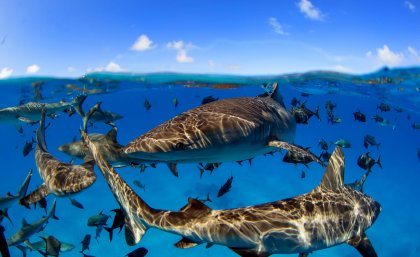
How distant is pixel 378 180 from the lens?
4331 cm

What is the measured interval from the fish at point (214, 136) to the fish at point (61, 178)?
0.75m

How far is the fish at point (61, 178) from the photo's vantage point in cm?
471

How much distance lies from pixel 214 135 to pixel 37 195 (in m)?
3.27

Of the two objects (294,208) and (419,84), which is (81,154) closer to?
(294,208)

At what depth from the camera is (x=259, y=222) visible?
4.12 metres

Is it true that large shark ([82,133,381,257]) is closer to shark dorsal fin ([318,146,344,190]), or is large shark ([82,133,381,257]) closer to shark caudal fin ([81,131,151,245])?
shark caudal fin ([81,131,151,245])

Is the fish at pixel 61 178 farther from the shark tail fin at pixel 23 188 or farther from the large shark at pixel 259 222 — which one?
the large shark at pixel 259 222

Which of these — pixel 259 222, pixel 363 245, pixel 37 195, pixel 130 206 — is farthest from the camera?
pixel 37 195

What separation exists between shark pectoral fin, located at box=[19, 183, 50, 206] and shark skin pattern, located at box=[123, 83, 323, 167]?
192 centimetres

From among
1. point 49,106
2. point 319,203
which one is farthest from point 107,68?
point 319,203

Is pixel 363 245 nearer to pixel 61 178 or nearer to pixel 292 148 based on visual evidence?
pixel 292 148

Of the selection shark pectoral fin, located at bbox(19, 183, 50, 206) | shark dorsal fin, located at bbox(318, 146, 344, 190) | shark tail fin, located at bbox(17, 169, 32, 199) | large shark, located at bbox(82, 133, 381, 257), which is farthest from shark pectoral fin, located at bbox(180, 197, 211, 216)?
shark tail fin, located at bbox(17, 169, 32, 199)

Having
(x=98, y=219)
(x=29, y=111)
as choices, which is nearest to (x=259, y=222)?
(x=98, y=219)

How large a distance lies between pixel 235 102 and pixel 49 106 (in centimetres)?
1293
